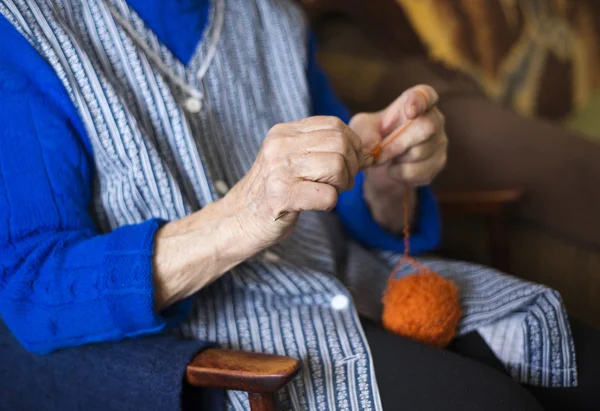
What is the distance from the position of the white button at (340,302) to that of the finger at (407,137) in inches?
8.2

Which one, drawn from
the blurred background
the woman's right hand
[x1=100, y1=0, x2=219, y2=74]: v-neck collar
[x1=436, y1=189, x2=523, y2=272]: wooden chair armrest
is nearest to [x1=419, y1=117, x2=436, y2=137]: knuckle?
the woman's right hand

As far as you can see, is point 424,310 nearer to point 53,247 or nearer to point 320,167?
point 320,167

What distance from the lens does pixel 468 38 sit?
6.73 feet

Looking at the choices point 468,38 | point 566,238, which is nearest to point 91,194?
point 566,238

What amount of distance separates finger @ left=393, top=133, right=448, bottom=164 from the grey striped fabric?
21 centimetres

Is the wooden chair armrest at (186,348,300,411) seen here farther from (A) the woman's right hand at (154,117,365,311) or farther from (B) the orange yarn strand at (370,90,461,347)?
(B) the orange yarn strand at (370,90,461,347)

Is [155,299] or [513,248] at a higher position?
[155,299]

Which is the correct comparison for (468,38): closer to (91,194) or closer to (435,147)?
(435,147)

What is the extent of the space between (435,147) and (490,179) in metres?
0.79

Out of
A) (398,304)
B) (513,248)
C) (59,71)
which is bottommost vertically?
(513,248)

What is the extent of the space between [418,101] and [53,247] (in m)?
0.53

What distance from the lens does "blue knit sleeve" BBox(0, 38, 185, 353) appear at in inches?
30.8

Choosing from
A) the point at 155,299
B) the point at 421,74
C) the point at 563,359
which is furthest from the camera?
the point at 421,74

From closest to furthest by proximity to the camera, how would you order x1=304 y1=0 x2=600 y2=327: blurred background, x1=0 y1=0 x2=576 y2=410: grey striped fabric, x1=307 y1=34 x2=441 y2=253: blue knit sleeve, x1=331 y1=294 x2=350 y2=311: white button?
x1=0 y1=0 x2=576 y2=410: grey striped fabric
x1=331 y1=294 x2=350 y2=311: white button
x1=307 y1=34 x2=441 y2=253: blue knit sleeve
x1=304 y1=0 x2=600 y2=327: blurred background
